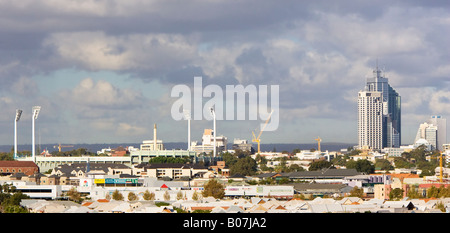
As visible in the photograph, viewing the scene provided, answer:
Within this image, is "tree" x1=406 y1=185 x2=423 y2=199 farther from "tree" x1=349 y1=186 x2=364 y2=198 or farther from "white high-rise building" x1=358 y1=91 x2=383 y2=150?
"white high-rise building" x1=358 y1=91 x2=383 y2=150

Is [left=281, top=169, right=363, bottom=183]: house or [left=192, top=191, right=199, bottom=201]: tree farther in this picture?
[left=281, top=169, right=363, bottom=183]: house

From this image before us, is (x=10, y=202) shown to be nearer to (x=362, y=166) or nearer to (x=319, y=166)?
(x=319, y=166)

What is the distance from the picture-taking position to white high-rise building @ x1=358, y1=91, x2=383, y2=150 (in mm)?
166750

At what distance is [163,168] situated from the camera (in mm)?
71500

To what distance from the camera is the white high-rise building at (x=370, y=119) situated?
16675 centimetres

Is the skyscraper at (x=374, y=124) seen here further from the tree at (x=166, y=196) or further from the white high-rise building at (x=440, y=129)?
the tree at (x=166, y=196)

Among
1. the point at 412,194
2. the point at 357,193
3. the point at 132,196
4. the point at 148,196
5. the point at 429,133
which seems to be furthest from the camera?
the point at 429,133

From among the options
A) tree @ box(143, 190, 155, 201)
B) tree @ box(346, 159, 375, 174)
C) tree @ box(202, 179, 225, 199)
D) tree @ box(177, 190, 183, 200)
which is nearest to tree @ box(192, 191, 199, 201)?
tree @ box(202, 179, 225, 199)

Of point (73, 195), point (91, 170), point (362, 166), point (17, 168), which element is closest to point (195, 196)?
point (73, 195)

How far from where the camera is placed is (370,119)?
549 feet
